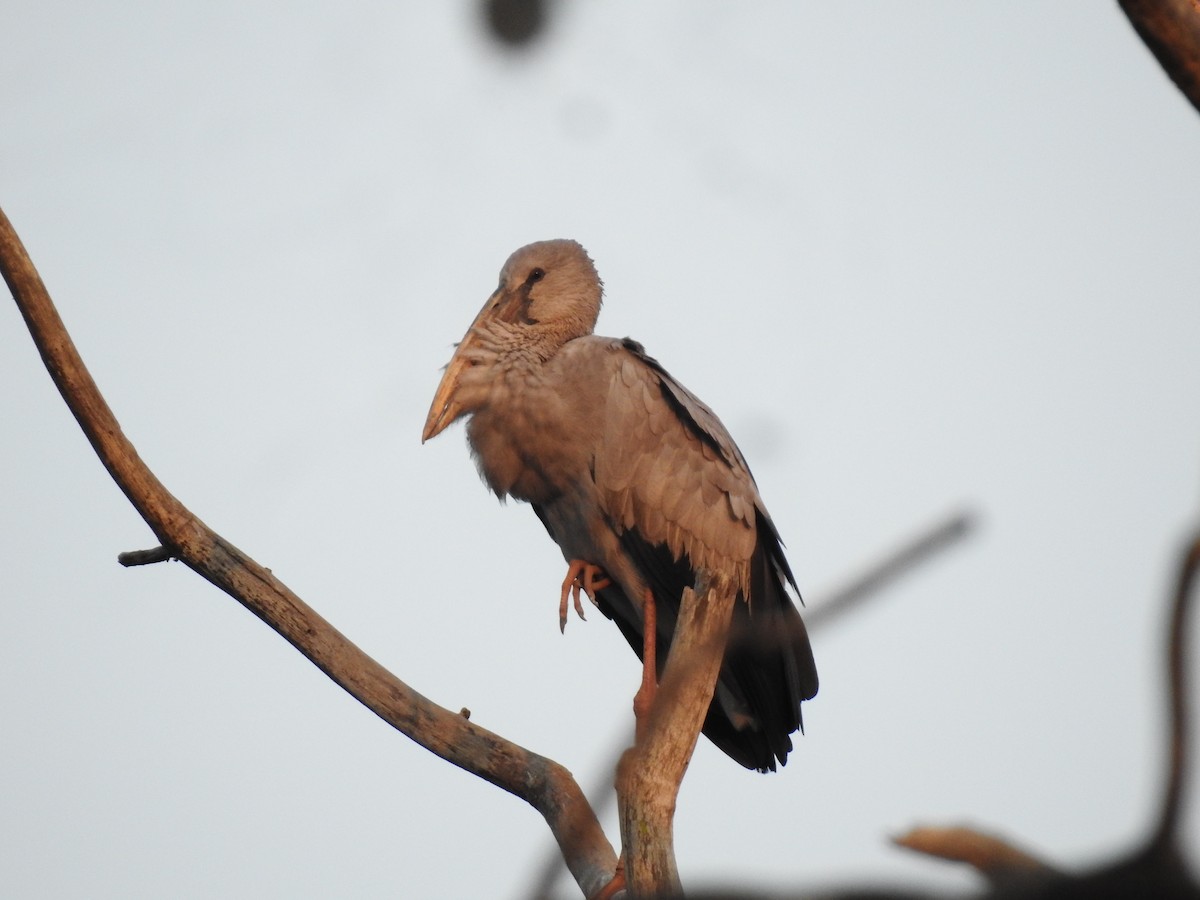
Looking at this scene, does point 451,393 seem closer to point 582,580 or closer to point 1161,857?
point 582,580

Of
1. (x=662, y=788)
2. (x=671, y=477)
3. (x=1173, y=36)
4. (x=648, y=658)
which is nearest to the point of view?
(x=1173, y=36)

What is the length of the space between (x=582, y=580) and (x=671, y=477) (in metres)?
0.60

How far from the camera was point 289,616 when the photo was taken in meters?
3.92

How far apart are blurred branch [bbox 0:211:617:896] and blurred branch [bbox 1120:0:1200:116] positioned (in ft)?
8.08

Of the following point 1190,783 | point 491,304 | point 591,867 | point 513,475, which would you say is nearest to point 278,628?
point 591,867

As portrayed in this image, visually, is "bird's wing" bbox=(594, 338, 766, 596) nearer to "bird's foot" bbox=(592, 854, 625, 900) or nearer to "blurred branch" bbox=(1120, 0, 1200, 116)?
"bird's foot" bbox=(592, 854, 625, 900)

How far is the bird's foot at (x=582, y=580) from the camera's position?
537cm

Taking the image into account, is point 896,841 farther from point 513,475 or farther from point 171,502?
point 513,475

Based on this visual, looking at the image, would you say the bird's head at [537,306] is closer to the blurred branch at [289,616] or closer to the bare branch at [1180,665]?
the blurred branch at [289,616]

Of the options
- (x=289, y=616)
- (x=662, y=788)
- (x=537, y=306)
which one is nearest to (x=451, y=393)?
(x=537, y=306)

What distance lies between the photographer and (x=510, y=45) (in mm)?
1487

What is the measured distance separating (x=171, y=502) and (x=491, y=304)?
2.50 m

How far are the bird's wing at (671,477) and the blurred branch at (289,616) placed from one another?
140 cm

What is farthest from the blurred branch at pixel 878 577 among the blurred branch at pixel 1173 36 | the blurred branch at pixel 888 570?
the blurred branch at pixel 1173 36
